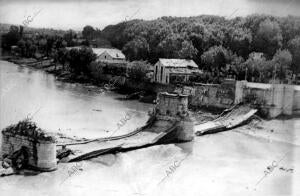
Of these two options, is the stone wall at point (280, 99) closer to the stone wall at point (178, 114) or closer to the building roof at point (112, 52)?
the stone wall at point (178, 114)

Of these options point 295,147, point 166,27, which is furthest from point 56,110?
point 166,27

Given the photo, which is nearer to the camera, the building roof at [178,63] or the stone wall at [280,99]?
the stone wall at [280,99]

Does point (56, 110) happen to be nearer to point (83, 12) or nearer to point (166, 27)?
point (83, 12)

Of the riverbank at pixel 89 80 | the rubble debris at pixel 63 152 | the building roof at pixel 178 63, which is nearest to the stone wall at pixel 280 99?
the riverbank at pixel 89 80

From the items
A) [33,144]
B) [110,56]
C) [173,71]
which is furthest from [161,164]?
[110,56]

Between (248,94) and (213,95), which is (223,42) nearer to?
(213,95)

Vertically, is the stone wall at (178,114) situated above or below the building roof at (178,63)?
below
